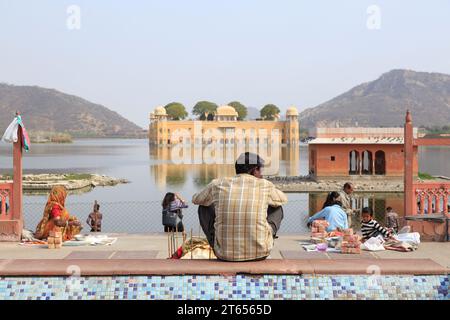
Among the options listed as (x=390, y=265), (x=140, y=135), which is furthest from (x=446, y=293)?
(x=140, y=135)

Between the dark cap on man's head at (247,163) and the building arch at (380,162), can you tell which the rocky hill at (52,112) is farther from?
the dark cap on man's head at (247,163)

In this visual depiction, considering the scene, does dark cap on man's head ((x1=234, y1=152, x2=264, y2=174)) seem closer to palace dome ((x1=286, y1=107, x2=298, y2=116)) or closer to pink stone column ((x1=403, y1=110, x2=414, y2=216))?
pink stone column ((x1=403, y1=110, x2=414, y2=216))

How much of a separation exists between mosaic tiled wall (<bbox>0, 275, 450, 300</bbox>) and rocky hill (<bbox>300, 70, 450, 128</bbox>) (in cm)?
15304

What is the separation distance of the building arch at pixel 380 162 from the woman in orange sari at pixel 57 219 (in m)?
26.9

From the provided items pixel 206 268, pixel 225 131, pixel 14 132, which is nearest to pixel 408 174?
pixel 206 268

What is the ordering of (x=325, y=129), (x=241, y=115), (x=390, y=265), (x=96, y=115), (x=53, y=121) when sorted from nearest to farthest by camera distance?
(x=390, y=265)
(x=325, y=129)
(x=241, y=115)
(x=53, y=121)
(x=96, y=115)

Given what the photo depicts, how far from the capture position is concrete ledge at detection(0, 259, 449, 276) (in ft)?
15.3

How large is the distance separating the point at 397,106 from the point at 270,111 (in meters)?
84.7

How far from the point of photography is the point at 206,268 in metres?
4.65

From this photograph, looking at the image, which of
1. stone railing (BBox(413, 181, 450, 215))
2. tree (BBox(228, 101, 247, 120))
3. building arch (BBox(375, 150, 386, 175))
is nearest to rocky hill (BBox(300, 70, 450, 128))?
tree (BBox(228, 101, 247, 120))

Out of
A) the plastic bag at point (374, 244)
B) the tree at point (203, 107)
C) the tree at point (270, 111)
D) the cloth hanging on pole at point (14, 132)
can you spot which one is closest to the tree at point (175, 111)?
the tree at point (203, 107)

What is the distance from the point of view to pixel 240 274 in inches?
182
